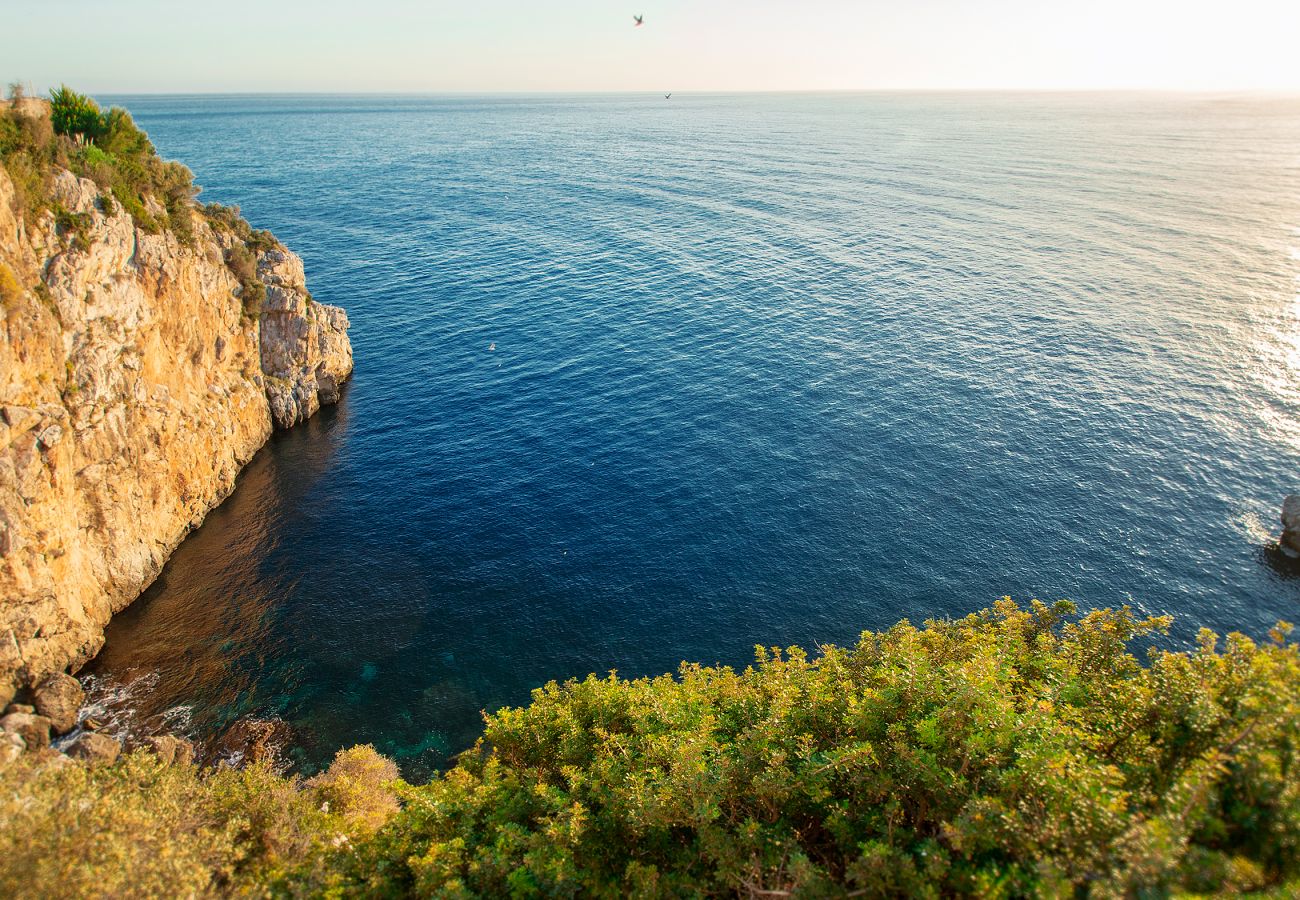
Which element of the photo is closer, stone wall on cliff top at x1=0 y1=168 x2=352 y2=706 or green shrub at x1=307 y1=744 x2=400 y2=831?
green shrub at x1=307 y1=744 x2=400 y2=831

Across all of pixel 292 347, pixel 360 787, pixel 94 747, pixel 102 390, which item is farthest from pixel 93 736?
pixel 292 347

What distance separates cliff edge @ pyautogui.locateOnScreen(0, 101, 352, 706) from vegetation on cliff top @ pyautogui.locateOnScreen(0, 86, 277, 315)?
7.1 inches

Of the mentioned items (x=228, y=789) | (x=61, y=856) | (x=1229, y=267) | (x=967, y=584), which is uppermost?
(x=1229, y=267)

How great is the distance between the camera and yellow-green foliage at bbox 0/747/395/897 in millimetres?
19969

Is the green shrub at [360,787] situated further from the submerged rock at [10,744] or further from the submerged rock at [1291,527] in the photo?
the submerged rock at [1291,527]

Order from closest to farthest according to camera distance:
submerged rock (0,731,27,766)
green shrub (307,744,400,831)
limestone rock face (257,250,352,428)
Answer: green shrub (307,744,400,831) < submerged rock (0,731,27,766) < limestone rock face (257,250,352,428)

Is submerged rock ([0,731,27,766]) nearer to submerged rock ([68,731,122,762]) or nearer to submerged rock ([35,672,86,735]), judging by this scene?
submerged rock ([68,731,122,762])

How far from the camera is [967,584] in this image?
55.3m

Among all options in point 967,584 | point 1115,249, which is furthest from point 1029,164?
point 967,584

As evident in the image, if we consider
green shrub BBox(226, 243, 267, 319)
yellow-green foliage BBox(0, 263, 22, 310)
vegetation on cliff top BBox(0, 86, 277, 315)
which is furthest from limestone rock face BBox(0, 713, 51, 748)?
green shrub BBox(226, 243, 267, 319)

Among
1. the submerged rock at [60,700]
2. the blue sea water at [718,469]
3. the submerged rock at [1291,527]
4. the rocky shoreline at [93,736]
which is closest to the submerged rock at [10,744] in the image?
the rocky shoreline at [93,736]

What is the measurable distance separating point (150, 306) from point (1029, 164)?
214832 mm

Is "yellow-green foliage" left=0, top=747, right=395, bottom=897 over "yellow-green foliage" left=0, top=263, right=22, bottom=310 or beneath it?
beneath

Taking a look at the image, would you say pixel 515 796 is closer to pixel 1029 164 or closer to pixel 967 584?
pixel 967 584
